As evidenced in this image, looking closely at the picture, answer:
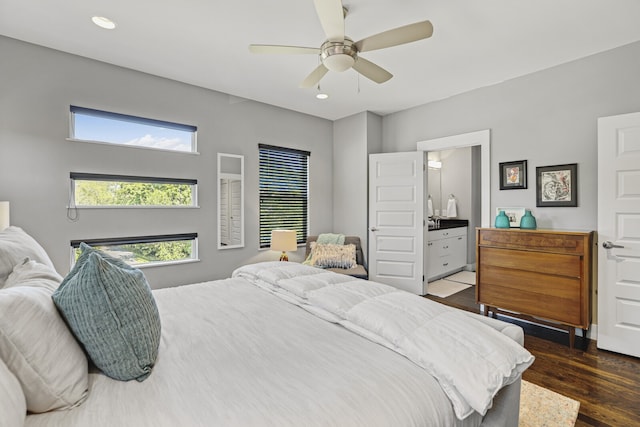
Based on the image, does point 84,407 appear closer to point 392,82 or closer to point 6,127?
point 6,127

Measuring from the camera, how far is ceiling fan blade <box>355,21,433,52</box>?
1.85 m

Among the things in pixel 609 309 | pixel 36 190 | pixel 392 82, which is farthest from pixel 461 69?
pixel 36 190

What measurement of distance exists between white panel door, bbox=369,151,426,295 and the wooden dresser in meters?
1.03

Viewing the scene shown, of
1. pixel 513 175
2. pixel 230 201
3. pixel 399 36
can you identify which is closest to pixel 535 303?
pixel 513 175

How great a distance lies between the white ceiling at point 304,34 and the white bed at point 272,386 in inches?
87.5

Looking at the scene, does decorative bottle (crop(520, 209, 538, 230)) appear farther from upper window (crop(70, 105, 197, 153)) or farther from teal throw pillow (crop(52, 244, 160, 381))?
upper window (crop(70, 105, 197, 153))

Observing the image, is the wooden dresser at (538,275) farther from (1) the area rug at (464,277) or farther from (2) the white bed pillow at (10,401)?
(2) the white bed pillow at (10,401)

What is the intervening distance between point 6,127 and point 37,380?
9.47 feet

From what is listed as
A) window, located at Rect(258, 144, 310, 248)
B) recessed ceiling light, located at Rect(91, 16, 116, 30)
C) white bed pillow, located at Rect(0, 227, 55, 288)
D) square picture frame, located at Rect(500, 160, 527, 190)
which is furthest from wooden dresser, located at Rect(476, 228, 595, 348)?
recessed ceiling light, located at Rect(91, 16, 116, 30)

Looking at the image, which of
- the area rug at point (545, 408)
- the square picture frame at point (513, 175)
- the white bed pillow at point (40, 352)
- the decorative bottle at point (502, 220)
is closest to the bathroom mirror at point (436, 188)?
the square picture frame at point (513, 175)

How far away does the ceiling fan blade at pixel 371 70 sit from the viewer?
2266mm

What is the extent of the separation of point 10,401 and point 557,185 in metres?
4.10

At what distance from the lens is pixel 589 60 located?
295 cm

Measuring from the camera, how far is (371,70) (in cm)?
234
